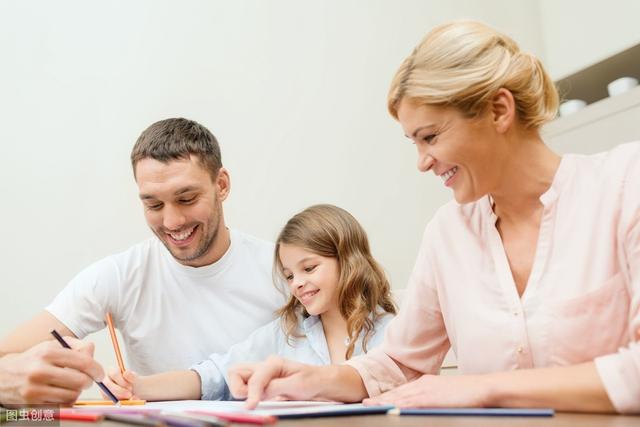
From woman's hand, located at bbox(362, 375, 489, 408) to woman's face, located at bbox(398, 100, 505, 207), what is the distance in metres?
0.31

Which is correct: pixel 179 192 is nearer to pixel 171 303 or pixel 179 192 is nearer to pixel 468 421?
pixel 171 303

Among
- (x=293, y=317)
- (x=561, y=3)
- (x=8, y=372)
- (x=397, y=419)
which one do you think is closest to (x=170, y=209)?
(x=293, y=317)

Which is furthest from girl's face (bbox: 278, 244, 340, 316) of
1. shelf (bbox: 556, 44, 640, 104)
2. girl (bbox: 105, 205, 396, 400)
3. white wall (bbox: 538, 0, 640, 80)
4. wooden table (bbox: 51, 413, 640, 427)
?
white wall (bbox: 538, 0, 640, 80)

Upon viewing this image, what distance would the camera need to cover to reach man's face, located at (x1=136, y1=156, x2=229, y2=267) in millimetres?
1510

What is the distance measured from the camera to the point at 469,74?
90cm

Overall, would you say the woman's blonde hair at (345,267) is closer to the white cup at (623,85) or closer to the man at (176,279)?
the man at (176,279)

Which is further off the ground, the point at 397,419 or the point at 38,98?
the point at 38,98

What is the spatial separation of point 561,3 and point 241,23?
1.30m

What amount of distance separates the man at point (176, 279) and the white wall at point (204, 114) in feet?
1.36

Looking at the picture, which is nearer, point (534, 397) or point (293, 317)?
point (534, 397)

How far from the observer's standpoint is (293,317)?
1584 millimetres

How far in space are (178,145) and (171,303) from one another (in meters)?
0.40

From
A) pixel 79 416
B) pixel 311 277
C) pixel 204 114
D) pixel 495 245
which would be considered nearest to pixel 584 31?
pixel 204 114

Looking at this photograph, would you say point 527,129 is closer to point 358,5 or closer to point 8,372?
point 8,372
